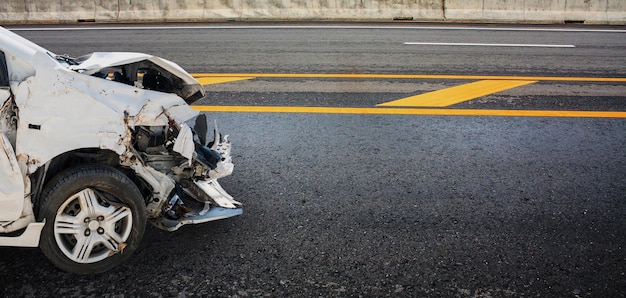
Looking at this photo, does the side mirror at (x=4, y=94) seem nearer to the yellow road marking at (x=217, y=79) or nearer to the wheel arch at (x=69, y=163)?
the wheel arch at (x=69, y=163)

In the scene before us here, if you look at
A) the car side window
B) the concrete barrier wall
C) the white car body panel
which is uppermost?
the concrete barrier wall

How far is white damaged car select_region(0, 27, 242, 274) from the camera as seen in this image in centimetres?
312

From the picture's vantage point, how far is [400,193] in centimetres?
448

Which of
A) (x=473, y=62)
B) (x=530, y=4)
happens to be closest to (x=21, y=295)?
(x=473, y=62)

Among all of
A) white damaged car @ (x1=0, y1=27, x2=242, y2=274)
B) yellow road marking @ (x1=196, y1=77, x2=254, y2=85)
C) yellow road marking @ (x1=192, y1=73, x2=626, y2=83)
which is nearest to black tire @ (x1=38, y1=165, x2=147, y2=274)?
white damaged car @ (x1=0, y1=27, x2=242, y2=274)

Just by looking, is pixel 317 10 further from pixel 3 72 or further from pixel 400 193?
pixel 3 72

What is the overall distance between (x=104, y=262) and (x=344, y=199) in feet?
5.66

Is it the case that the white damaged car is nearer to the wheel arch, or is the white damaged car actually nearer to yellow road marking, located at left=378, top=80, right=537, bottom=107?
the wheel arch

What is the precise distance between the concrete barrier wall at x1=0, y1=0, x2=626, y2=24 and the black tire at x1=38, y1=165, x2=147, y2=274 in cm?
1060

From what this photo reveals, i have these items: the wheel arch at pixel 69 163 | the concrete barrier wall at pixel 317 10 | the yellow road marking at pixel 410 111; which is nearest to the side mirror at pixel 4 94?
the wheel arch at pixel 69 163

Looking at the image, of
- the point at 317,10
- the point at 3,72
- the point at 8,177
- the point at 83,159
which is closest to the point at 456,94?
the point at 83,159

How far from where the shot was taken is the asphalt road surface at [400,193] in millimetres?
3344

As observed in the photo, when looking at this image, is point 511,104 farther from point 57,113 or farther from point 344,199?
point 57,113

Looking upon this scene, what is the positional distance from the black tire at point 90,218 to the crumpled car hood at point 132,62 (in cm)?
64
